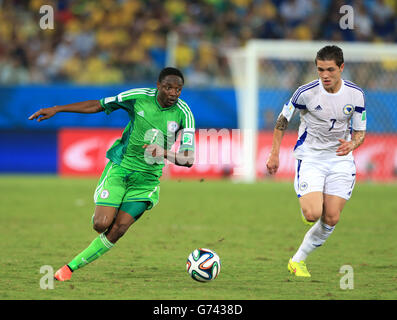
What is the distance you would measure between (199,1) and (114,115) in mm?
5673

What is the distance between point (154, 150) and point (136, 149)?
456mm

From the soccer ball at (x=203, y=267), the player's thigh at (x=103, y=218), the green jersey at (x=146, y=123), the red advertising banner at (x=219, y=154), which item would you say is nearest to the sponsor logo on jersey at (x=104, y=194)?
the player's thigh at (x=103, y=218)

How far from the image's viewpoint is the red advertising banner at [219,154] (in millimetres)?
20078

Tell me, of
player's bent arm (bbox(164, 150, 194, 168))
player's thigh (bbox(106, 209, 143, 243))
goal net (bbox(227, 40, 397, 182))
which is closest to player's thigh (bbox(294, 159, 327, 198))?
player's bent arm (bbox(164, 150, 194, 168))

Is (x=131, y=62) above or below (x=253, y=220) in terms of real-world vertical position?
above

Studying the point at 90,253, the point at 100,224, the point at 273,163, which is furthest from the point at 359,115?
the point at 90,253

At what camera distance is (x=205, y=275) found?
687 centimetres

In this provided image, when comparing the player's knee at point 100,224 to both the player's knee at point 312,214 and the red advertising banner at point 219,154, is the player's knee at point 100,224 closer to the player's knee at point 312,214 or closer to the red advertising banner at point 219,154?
the player's knee at point 312,214

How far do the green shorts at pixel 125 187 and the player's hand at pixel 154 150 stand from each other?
264mm

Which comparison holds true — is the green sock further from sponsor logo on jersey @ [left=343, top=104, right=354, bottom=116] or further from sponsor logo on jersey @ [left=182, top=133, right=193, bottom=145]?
sponsor logo on jersey @ [left=343, top=104, right=354, bottom=116]
